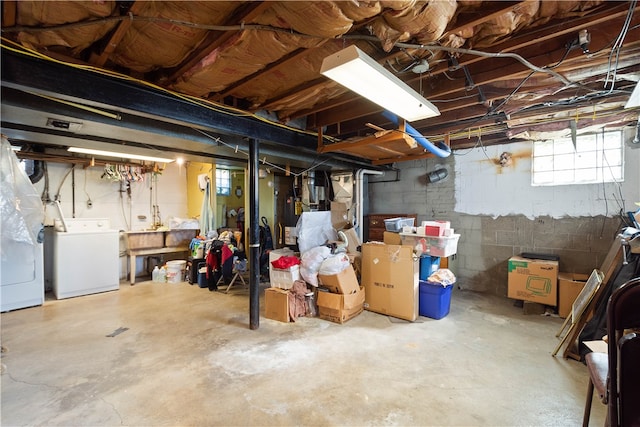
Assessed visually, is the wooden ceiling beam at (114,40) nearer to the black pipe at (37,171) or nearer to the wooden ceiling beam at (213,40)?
the wooden ceiling beam at (213,40)

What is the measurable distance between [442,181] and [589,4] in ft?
11.6

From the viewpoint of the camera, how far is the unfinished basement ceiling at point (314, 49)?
4.94 ft

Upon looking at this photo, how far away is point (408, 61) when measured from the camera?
2076mm

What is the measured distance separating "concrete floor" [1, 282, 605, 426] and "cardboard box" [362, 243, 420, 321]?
188mm

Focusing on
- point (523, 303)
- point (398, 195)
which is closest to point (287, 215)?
point (398, 195)

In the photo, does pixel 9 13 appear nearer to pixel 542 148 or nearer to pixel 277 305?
pixel 277 305

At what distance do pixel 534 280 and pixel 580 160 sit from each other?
5.92ft

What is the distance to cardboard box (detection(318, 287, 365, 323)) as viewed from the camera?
11.1 feet

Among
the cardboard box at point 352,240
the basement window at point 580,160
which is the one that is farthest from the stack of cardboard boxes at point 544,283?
the cardboard box at point 352,240

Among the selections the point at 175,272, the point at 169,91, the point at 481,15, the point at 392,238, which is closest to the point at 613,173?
the point at 392,238

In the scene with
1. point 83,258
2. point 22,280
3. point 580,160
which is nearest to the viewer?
point 22,280

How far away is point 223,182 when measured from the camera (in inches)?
247

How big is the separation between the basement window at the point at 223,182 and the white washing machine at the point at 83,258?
208 centimetres

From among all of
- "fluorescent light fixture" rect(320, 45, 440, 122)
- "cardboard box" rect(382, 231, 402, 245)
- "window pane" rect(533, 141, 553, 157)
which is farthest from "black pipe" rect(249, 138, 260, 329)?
"window pane" rect(533, 141, 553, 157)
